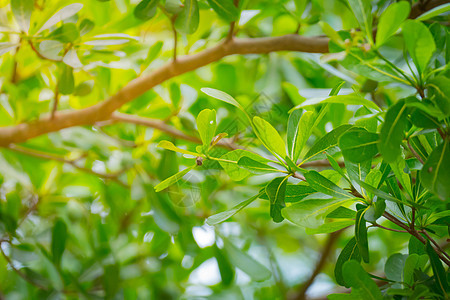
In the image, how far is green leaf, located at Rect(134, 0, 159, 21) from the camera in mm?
518

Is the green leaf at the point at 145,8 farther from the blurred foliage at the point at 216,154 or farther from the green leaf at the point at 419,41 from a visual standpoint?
the green leaf at the point at 419,41

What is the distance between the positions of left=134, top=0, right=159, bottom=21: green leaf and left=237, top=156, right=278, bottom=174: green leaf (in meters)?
0.27

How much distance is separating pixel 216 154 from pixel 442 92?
27cm

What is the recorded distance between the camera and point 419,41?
0.31m

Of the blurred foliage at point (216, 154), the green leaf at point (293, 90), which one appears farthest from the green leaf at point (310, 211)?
the green leaf at point (293, 90)

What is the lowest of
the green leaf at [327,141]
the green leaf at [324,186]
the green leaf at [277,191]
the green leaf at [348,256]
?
the green leaf at [348,256]

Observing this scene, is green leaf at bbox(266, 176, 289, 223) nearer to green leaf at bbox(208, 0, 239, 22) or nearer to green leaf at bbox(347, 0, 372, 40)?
green leaf at bbox(347, 0, 372, 40)

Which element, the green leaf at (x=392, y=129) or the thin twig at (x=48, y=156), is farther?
the thin twig at (x=48, y=156)

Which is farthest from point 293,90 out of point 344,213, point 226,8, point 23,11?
point 23,11

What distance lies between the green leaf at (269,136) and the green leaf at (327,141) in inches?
1.2

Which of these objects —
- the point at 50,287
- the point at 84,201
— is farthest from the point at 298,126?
the point at 84,201

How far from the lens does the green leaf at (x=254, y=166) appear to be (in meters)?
0.36

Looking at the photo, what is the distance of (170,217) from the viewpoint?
726 mm

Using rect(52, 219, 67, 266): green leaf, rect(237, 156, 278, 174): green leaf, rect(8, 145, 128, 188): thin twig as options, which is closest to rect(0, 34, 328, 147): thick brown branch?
rect(8, 145, 128, 188): thin twig
